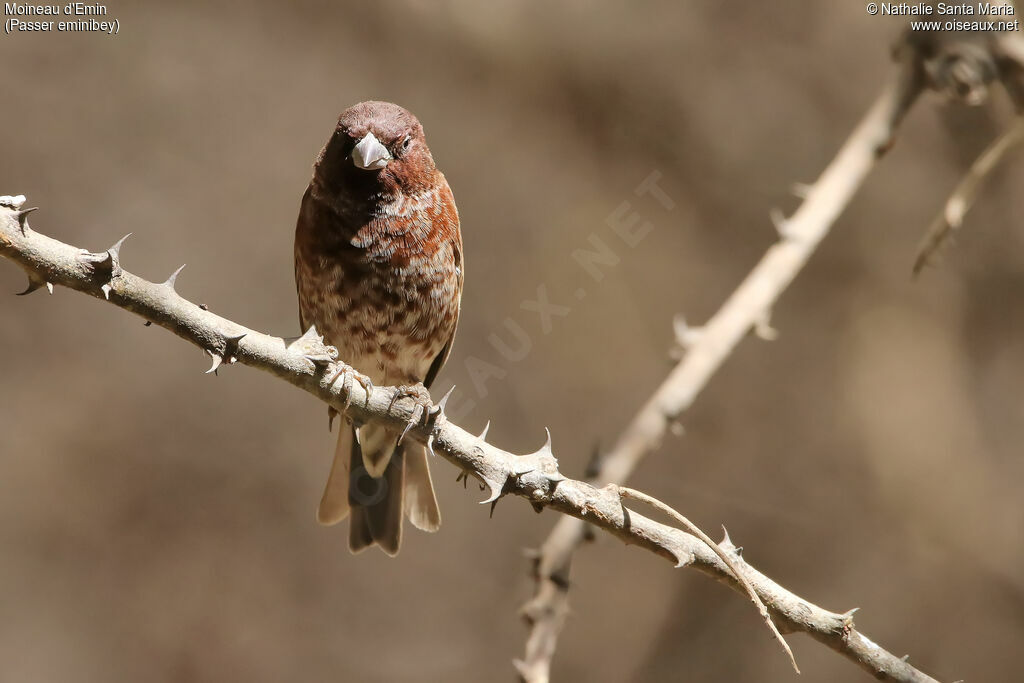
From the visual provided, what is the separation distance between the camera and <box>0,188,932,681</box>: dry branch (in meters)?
1.82

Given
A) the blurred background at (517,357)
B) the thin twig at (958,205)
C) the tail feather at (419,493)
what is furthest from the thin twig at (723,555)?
the blurred background at (517,357)

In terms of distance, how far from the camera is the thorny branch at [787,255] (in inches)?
97.3

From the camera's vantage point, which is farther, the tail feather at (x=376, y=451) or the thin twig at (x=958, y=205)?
the tail feather at (x=376, y=451)

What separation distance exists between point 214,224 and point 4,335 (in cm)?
109

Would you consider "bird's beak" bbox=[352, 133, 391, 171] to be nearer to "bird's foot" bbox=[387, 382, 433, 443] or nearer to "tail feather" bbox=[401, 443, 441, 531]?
"bird's foot" bbox=[387, 382, 433, 443]

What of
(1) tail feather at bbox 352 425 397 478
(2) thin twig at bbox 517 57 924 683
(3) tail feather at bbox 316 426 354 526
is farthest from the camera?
(1) tail feather at bbox 352 425 397 478

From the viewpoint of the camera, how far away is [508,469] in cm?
203

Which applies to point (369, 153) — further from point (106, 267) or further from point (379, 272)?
point (106, 267)

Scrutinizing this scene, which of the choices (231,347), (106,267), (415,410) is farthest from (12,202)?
(415,410)

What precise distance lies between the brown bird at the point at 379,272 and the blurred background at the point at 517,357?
1.21 meters

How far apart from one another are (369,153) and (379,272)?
40 centimetres

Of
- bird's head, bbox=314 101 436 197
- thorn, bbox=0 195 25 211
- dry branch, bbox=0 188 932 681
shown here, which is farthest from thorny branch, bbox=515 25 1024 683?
thorn, bbox=0 195 25 211

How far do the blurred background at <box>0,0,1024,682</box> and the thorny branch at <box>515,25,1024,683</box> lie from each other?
182cm

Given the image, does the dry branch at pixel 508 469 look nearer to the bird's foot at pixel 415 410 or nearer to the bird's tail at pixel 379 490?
the bird's foot at pixel 415 410
